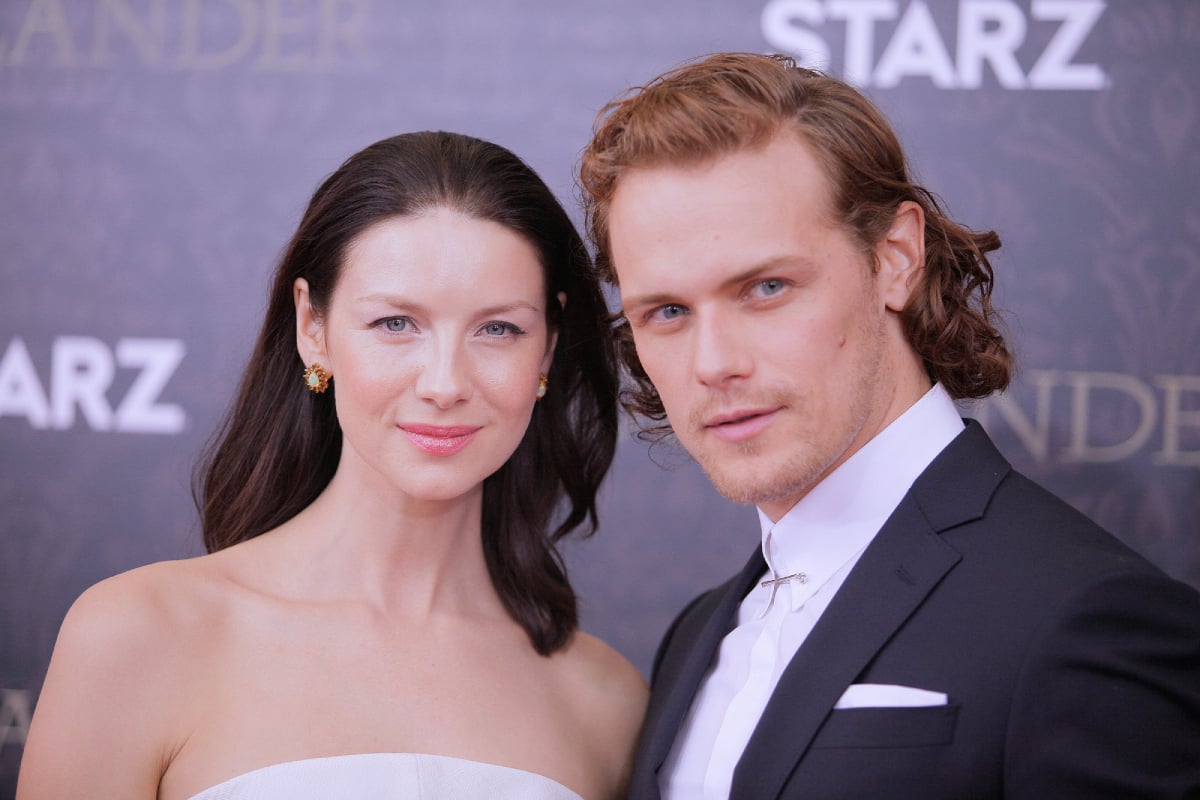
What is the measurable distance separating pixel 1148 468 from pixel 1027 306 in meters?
0.51

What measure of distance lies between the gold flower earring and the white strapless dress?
2.48 ft

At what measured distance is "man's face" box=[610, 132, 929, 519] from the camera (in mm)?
2113

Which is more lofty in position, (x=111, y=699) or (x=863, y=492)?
(x=863, y=492)

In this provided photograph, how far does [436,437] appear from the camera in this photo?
243 centimetres

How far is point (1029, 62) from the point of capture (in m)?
3.33

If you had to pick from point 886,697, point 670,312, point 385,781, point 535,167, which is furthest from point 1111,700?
point 535,167

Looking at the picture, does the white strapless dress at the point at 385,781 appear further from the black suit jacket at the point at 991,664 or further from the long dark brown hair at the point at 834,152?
the long dark brown hair at the point at 834,152

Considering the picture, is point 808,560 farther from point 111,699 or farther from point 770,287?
point 111,699

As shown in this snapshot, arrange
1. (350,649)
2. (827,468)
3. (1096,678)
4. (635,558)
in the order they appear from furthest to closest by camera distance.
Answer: (635,558) → (350,649) → (827,468) → (1096,678)

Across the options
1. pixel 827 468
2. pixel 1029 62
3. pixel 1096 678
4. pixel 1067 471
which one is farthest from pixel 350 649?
pixel 1029 62

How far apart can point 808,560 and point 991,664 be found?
Result: 44 cm

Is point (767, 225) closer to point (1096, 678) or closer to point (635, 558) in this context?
point (1096, 678)

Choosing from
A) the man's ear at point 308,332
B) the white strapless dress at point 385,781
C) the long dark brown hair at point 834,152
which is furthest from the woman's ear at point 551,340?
the white strapless dress at point 385,781

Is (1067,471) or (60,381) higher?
(60,381)
